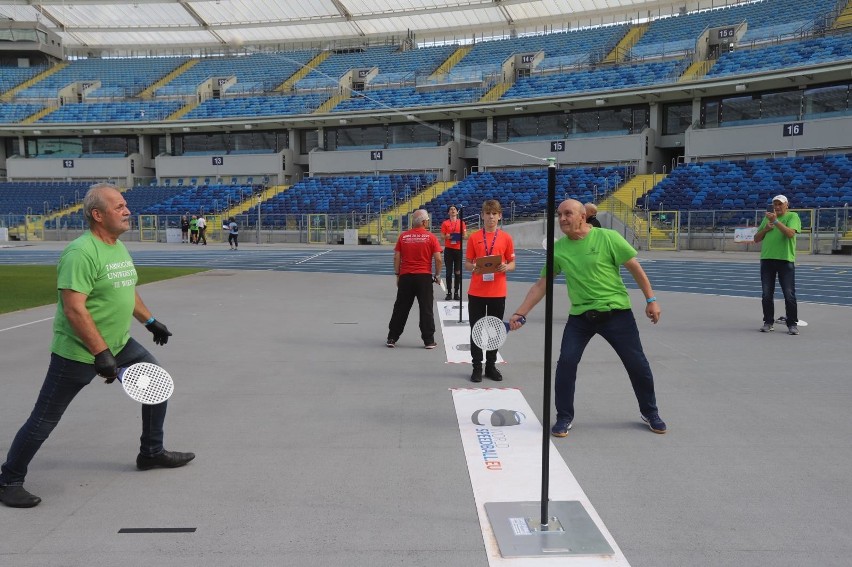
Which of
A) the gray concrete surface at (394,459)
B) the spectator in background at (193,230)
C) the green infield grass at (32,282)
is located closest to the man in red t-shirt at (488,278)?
the gray concrete surface at (394,459)

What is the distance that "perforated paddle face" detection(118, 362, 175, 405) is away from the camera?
4055 millimetres

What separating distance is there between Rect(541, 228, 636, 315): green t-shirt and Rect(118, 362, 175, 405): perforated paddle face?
115 inches

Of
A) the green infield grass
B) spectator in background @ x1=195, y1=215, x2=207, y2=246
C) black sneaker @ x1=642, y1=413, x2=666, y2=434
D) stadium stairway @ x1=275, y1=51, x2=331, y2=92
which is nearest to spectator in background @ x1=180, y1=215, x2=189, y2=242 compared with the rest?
spectator in background @ x1=195, y1=215, x2=207, y2=246

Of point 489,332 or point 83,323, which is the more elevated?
point 83,323

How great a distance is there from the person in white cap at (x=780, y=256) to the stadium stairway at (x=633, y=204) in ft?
75.1

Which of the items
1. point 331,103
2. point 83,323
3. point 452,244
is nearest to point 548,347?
point 83,323

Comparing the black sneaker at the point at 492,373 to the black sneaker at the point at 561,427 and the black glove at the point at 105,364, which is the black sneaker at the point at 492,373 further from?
the black glove at the point at 105,364

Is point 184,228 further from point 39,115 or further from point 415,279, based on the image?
point 415,279

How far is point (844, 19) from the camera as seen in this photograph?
39.5 meters

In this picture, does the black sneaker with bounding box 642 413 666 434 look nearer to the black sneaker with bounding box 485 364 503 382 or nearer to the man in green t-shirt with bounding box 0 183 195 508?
the black sneaker with bounding box 485 364 503 382

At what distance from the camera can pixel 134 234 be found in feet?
149

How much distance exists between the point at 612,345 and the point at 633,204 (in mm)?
31447

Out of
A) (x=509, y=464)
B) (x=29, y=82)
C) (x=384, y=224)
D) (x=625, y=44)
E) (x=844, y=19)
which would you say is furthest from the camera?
(x=29, y=82)

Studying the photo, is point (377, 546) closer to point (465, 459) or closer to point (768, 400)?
point (465, 459)
